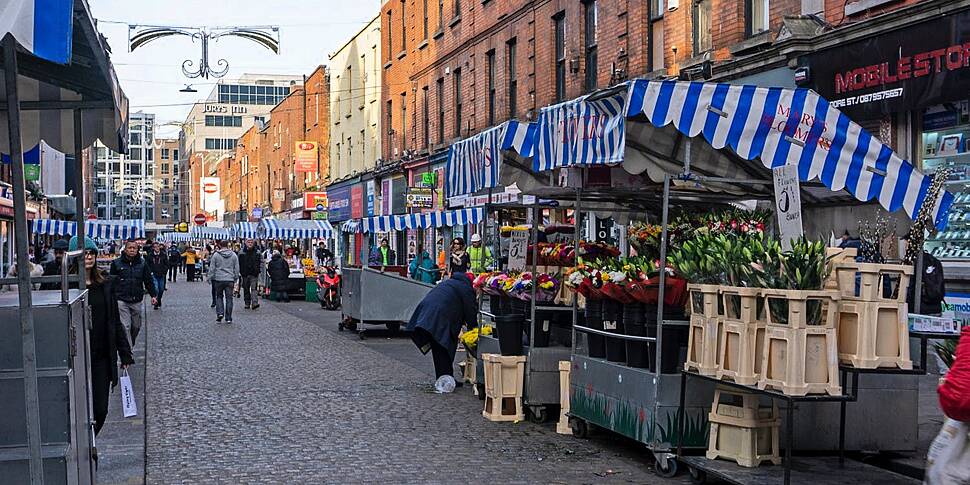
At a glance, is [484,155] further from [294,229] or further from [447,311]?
[294,229]

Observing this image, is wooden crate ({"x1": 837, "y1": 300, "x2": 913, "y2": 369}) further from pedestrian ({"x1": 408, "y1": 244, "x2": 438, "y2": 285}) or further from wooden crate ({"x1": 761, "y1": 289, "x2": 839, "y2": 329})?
pedestrian ({"x1": 408, "y1": 244, "x2": 438, "y2": 285})

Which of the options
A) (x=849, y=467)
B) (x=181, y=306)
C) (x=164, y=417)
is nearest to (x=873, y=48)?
(x=849, y=467)

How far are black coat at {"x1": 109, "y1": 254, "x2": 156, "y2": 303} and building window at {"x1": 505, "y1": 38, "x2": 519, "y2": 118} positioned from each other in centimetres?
1508

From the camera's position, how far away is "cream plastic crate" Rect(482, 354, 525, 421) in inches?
433

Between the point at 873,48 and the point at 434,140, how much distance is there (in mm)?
23544

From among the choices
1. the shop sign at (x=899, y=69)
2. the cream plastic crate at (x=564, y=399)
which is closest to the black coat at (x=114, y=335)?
the cream plastic crate at (x=564, y=399)

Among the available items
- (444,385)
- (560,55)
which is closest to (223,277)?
(560,55)

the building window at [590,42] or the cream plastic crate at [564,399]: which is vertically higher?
the building window at [590,42]

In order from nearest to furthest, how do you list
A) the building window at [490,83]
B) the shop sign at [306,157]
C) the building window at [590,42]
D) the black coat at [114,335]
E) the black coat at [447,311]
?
the black coat at [114,335] < the black coat at [447,311] < the building window at [590,42] < the building window at [490,83] < the shop sign at [306,157]

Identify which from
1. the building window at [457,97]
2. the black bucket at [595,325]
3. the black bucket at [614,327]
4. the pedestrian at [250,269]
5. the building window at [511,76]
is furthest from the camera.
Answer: the building window at [457,97]

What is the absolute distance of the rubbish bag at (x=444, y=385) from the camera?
13.1 metres

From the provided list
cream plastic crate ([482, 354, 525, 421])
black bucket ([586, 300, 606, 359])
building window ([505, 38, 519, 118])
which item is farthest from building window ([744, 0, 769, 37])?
building window ([505, 38, 519, 118])

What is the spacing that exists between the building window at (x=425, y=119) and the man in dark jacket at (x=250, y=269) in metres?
10.3

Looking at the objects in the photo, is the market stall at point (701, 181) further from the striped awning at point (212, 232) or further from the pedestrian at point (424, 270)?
the striped awning at point (212, 232)
